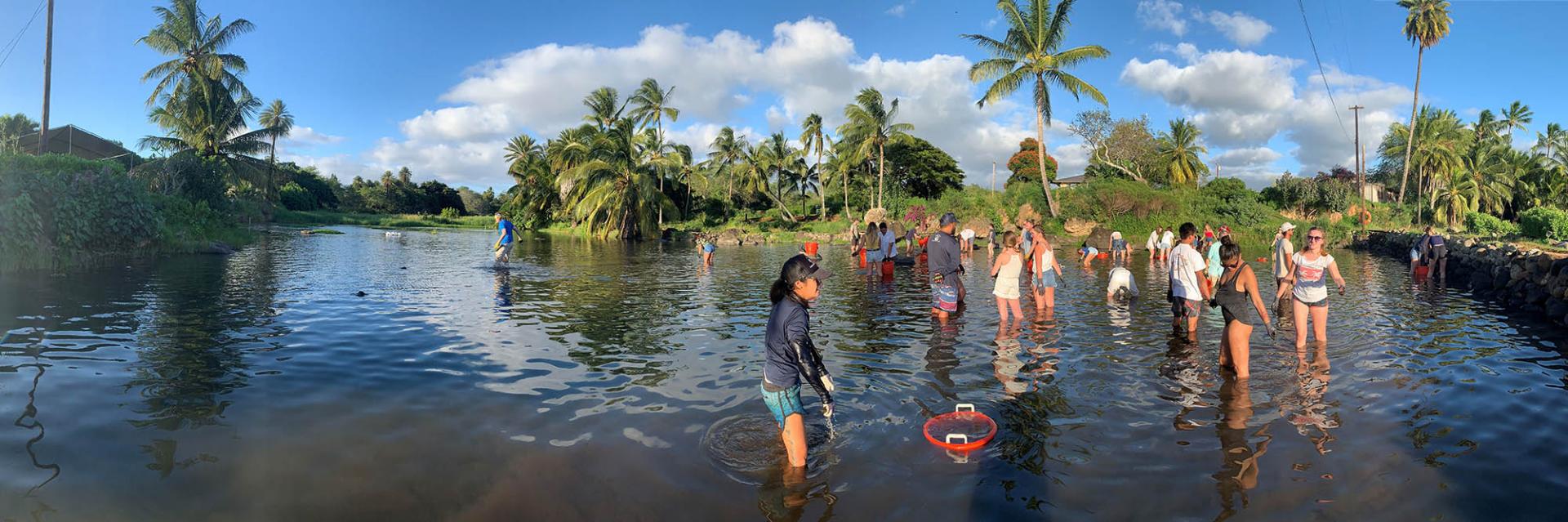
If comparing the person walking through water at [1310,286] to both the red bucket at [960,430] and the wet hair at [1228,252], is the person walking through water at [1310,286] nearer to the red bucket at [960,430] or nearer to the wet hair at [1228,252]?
the wet hair at [1228,252]

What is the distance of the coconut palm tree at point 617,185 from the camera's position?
46406mm

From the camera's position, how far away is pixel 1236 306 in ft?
23.9

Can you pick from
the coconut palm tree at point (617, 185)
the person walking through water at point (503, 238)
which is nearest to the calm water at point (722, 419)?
the person walking through water at point (503, 238)

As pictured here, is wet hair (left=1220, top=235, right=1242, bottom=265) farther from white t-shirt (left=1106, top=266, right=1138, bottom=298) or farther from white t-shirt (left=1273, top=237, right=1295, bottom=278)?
white t-shirt (left=1106, top=266, right=1138, bottom=298)

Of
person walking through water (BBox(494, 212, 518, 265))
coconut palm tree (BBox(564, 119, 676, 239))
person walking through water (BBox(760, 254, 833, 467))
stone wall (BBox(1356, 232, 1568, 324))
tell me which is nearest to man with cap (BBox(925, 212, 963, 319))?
person walking through water (BBox(760, 254, 833, 467))

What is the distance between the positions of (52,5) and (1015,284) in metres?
31.2

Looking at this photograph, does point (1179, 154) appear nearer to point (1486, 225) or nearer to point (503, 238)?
point (1486, 225)

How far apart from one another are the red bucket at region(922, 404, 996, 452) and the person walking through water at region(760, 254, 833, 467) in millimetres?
1063

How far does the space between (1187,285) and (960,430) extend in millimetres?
5830

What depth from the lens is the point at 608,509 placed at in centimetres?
432

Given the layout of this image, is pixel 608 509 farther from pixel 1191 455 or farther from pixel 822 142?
pixel 822 142

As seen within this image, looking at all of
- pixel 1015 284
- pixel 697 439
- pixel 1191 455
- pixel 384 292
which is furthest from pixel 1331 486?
pixel 384 292

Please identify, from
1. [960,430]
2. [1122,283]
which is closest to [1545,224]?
[1122,283]

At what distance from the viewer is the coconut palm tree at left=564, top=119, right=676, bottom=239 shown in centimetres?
4641
